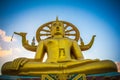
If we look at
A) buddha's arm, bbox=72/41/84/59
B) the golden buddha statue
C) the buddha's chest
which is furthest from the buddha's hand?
buddha's arm, bbox=72/41/84/59

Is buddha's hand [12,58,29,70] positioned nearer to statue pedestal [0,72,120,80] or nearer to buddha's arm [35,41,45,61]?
statue pedestal [0,72,120,80]

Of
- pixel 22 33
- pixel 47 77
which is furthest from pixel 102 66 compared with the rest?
Result: pixel 22 33

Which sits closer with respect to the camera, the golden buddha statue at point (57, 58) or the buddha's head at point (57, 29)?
the golden buddha statue at point (57, 58)

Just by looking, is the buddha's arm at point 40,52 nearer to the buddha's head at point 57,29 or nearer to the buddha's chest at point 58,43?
the buddha's chest at point 58,43

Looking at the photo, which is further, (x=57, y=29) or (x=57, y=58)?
(x=57, y=29)

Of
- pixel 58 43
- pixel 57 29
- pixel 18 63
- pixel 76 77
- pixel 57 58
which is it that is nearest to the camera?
pixel 76 77

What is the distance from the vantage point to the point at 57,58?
4027 mm

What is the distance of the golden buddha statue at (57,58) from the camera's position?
11.3 feet

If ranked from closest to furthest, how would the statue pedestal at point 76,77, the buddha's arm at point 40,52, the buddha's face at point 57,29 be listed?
the statue pedestal at point 76,77 < the buddha's arm at point 40,52 < the buddha's face at point 57,29

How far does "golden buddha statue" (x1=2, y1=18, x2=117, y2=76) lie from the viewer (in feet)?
11.3

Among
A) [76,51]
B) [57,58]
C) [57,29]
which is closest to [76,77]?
[57,58]

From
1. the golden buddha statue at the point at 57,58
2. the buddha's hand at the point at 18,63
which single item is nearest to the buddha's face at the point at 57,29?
the golden buddha statue at the point at 57,58

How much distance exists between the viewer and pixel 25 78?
135 inches

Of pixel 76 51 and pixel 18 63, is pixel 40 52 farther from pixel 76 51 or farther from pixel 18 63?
pixel 18 63
